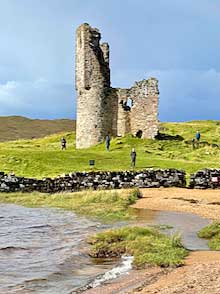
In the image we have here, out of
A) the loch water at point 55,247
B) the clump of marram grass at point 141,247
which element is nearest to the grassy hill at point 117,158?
the loch water at point 55,247

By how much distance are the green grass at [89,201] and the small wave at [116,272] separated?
7422 mm

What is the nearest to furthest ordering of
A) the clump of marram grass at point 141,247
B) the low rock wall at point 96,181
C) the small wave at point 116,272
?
the small wave at point 116,272, the clump of marram grass at point 141,247, the low rock wall at point 96,181

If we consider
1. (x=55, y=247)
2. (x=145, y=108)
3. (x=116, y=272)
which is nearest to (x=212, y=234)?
(x=55, y=247)

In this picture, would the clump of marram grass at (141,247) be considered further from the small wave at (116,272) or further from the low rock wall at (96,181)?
the low rock wall at (96,181)

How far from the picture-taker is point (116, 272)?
11.9 meters

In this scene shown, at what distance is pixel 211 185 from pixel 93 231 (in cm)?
1593

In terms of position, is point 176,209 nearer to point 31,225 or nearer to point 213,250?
point 31,225

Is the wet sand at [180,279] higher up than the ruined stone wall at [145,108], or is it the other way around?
the ruined stone wall at [145,108]

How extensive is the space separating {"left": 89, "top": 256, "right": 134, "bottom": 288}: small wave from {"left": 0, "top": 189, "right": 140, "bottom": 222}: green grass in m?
7.42

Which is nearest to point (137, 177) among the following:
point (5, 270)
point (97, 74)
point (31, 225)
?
point (31, 225)

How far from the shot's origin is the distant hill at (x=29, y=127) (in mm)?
94500

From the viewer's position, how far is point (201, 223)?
1938cm

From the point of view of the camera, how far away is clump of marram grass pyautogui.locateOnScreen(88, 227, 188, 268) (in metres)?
12.6

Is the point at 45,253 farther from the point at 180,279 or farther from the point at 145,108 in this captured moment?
the point at 145,108
